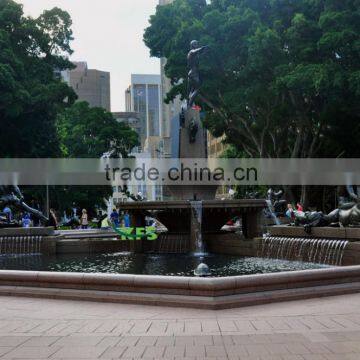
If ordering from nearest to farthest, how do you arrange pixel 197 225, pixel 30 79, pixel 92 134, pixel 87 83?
pixel 197 225, pixel 30 79, pixel 92 134, pixel 87 83

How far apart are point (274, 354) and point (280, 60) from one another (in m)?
27.0

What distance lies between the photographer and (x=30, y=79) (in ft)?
111

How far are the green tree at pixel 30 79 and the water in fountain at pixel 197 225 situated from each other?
16.6 m

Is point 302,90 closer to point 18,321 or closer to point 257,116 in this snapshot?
point 257,116

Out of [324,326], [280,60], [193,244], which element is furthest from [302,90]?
[324,326]

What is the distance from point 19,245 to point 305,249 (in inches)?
400

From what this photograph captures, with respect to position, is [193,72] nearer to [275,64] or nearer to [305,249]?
[275,64]

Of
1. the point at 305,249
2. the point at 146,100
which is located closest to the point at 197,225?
the point at 305,249

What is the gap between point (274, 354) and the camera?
6.13 meters

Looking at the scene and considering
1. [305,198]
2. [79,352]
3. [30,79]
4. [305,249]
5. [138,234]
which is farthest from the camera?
[305,198]

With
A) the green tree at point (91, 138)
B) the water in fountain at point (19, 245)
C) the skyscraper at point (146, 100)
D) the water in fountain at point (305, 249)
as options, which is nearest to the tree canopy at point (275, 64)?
the water in fountain at point (305, 249)

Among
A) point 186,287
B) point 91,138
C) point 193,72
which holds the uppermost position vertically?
point 193,72

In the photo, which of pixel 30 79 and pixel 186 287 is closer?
pixel 186 287

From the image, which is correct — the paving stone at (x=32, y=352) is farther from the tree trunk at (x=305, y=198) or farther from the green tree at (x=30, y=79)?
the tree trunk at (x=305, y=198)
